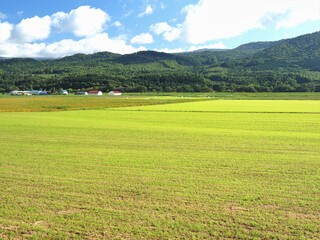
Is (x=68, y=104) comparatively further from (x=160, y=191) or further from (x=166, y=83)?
(x=166, y=83)

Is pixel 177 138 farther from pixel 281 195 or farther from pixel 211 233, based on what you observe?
pixel 211 233

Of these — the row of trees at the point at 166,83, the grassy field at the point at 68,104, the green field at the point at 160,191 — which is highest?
the row of trees at the point at 166,83

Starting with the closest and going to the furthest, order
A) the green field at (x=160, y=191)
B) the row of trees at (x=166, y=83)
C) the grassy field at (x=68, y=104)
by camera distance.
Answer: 1. the green field at (x=160, y=191)
2. the grassy field at (x=68, y=104)
3. the row of trees at (x=166, y=83)

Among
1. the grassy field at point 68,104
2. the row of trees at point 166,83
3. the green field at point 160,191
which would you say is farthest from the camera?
the row of trees at point 166,83

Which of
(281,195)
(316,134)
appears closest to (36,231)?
(281,195)

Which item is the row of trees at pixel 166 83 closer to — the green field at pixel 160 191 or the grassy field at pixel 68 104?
the grassy field at pixel 68 104

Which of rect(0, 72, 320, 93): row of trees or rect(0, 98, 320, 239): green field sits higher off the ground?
rect(0, 72, 320, 93): row of trees

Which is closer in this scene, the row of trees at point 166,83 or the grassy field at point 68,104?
the grassy field at point 68,104

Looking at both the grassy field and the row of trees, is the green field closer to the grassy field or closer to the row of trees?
the grassy field

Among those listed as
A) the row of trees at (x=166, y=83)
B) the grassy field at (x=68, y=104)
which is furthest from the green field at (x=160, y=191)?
the row of trees at (x=166, y=83)

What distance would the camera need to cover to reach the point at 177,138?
21688mm

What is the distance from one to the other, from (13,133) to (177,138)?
11007 mm

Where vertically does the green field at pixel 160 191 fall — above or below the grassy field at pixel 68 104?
below

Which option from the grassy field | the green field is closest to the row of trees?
the grassy field
